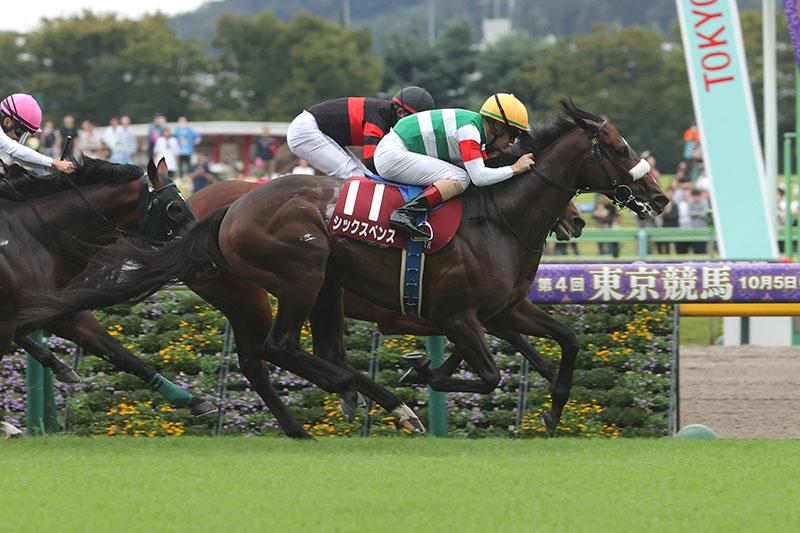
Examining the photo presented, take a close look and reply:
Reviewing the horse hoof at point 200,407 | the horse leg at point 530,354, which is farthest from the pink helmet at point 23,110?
the horse leg at point 530,354

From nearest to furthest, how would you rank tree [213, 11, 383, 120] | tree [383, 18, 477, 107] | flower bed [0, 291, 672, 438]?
flower bed [0, 291, 672, 438] → tree [383, 18, 477, 107] → tree [213, 11, 383, 120]

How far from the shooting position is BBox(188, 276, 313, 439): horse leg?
6.00 meters

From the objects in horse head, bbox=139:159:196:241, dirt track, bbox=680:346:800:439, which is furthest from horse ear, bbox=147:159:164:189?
dirt track, bbox=680:346:800:439

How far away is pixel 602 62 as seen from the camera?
181 ft

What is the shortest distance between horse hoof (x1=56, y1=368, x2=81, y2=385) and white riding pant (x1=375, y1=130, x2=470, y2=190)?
1848mm

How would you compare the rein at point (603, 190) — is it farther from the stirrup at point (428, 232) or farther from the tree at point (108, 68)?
the tree at point (108, 68)

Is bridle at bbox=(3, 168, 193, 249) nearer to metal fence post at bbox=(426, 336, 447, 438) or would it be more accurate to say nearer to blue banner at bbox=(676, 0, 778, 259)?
metal fence post at bbox=(426, 336, 447, 438)

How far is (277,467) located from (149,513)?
91 centimetres

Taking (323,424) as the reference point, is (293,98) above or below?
above

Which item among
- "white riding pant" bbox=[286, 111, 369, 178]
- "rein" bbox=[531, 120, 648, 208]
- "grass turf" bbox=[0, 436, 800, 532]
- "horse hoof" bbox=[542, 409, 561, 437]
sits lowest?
"grass turf" bbox=[0, 436, 800, 532]

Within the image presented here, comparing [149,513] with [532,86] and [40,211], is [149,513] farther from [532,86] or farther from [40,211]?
[532,86]

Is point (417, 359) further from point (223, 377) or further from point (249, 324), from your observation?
point (223, 377)

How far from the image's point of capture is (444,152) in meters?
5.73

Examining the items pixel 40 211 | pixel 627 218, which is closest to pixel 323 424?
pixel 40 211
